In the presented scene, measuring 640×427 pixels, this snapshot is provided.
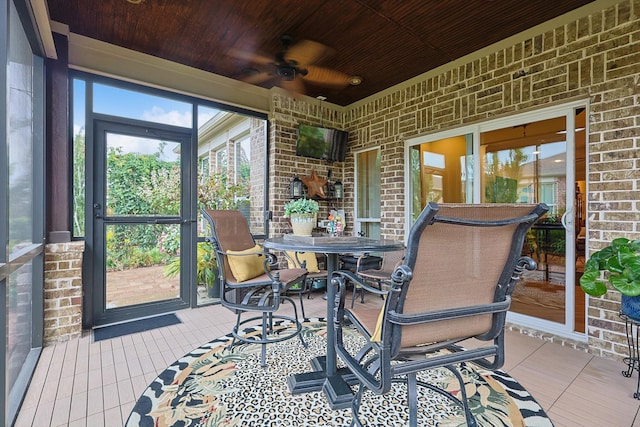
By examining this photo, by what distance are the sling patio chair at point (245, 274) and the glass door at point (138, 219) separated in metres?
1.29

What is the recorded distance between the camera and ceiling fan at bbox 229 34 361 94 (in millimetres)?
3197

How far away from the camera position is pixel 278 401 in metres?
1.78

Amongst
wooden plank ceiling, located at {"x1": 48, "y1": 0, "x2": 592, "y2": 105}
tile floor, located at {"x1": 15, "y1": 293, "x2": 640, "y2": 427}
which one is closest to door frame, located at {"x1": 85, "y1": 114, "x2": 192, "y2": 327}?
tile floor, located at {"x1": 15, "y1": 293, "x2": 640, "y2": 427}

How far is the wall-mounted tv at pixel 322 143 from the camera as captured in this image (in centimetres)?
443

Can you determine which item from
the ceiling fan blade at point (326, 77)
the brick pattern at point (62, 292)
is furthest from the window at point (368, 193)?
the brick pattern at point (62, 292)

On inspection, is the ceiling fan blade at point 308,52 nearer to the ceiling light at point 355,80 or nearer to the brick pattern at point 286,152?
the ceiling light at point 355,80

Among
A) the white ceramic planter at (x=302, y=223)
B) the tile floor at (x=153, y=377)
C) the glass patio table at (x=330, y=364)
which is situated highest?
the white ceramic planter at (x=302, y=223)

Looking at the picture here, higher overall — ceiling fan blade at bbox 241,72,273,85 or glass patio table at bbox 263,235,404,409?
ceiling fan blade at bbox 241,72,273,85

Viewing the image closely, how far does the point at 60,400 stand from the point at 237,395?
1.09m

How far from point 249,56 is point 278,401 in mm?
3324

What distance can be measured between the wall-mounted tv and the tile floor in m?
2.73

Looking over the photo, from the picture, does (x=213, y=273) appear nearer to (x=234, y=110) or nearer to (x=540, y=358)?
(x=234, y=110)

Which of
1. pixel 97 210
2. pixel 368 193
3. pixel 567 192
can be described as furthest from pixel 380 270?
pixel 97 210

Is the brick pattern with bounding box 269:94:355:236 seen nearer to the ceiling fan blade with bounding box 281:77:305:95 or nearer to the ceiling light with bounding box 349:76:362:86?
the ceiling fan blade with bounding box 281:77:305:95
